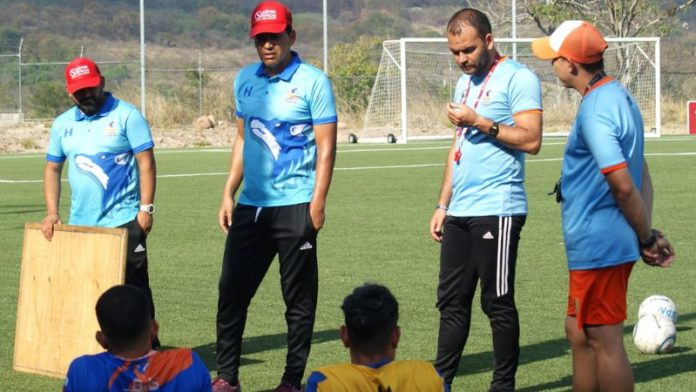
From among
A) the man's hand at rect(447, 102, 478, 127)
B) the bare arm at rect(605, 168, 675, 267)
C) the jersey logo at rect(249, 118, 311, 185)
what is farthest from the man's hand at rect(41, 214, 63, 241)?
the bare arm at rect(605, 168, 675, 267)

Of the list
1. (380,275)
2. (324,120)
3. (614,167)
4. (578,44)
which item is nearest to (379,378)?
(614,167)

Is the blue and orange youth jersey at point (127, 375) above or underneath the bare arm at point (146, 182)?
underneath

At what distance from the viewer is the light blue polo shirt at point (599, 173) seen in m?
5.21

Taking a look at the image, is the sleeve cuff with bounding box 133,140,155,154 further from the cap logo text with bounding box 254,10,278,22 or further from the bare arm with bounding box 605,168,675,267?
the bare arm with bounding box 605,168,675,267

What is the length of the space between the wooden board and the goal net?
28508mm

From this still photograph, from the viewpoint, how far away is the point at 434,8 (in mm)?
108000

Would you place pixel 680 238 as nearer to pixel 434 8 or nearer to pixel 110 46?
pixel 110 46

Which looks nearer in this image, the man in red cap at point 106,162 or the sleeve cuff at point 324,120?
the sleeve cuff at point 324,120

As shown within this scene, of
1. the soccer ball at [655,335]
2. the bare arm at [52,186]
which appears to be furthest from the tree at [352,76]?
the bare arm at [52,186]

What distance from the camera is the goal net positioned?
38438 millimetres

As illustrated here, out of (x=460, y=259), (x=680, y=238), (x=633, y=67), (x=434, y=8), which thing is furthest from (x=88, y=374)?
(x=434, y=8)

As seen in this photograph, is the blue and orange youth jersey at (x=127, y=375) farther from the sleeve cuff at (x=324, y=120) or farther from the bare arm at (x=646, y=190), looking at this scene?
the sleeve cuff at (x=324, y=120)

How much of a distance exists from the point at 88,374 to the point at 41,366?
3172mm

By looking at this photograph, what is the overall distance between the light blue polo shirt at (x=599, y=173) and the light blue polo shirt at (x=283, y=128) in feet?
5.61
